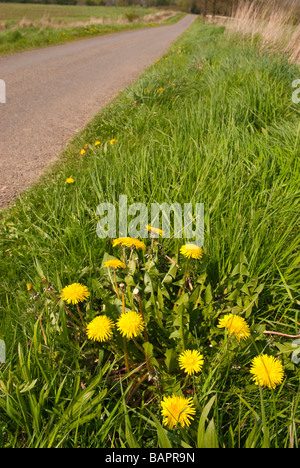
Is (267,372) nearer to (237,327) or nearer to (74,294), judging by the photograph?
(237,327)

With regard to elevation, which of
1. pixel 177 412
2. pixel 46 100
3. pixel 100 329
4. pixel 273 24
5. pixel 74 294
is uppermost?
pixel 273 24

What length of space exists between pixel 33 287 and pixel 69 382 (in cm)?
54

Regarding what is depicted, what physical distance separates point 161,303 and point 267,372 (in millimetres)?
423

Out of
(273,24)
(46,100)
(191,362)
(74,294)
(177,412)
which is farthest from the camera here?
(46,100)

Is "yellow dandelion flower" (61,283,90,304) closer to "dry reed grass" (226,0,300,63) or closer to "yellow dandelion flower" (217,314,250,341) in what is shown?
"yellow dandelion flower" (217,314,250,341)

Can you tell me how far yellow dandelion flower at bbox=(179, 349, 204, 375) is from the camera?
1.06 meters

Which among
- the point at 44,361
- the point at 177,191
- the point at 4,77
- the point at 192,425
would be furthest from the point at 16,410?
the point at 4,77

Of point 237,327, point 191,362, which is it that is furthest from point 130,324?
point 237,327

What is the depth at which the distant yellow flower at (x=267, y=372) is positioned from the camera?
1011mm

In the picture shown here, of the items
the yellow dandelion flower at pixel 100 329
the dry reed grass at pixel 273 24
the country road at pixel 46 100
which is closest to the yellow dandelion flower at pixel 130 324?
the yellow dandelion flower at pixel 100 329

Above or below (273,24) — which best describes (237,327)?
below

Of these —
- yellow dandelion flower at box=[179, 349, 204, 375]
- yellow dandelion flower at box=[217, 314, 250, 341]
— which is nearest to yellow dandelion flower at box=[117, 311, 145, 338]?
yellow dandelion flower at box=[179, 349, 204, 375]

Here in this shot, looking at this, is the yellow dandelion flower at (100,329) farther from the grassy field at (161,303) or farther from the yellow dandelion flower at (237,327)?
the yellow dandelion flower at (237,327)

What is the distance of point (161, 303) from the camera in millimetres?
1253
